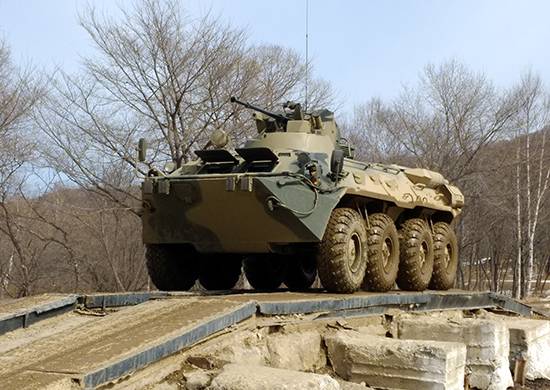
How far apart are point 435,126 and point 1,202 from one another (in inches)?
530

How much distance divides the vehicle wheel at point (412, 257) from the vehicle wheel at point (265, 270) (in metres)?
1.68

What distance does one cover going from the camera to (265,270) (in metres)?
9.79

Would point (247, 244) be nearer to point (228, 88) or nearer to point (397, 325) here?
point (397, 325)

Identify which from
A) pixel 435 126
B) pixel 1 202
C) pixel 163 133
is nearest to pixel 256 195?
→ pixel 163 133

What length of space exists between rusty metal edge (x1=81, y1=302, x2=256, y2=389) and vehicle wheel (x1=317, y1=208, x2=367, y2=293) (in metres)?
1.85

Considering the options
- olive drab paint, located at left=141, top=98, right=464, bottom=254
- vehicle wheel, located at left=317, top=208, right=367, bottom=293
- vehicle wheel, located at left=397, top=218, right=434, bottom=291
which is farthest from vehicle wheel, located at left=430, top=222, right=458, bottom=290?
vehicle wheel, located at left=317, top=208, right=367, bottom=293

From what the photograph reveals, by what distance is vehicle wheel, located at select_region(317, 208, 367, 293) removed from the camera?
6973 mm

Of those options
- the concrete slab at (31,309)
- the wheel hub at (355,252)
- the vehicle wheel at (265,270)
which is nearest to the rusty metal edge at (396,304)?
the wheel hub at (355,252)

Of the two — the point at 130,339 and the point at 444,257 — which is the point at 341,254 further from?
the point at 444,257

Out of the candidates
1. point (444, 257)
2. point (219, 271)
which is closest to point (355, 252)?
point (219, 271)

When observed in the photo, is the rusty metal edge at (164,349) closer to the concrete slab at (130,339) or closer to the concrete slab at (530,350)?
the concrete slab at (130,339)

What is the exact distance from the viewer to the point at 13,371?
3760 millimetres

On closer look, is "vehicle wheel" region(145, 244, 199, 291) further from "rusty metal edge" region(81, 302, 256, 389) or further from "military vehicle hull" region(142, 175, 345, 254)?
"rusty metal edge" region(81, 302, 256, 389)

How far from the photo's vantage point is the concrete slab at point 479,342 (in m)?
6.76
